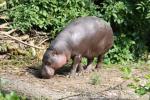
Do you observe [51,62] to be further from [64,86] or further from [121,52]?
[121,52]

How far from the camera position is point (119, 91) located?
7105 mm

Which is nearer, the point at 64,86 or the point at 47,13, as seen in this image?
the point at 64,86

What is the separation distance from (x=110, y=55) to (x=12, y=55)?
6.68ft

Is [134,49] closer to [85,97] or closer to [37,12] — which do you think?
[37,12]

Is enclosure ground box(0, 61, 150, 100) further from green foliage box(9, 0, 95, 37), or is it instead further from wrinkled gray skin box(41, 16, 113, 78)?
green foliage box(9, 0, 95, 37)

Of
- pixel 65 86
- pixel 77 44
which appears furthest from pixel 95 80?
pixel 77 44

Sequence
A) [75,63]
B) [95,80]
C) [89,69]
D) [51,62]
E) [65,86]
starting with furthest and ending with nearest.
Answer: [89,69] < [75,63] < [51,62] < [95,80] < [65,86]

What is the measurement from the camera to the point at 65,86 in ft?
24.2

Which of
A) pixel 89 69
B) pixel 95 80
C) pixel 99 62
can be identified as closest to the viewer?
pixel 95 80

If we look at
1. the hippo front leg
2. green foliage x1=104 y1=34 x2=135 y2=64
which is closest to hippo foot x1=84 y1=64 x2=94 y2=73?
the hippo front leg

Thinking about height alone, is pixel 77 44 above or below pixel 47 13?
below

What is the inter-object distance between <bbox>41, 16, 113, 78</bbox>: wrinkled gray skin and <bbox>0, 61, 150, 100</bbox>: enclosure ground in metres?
0.26

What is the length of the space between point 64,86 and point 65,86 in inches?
0.6

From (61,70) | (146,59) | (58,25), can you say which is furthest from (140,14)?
(61,70)
